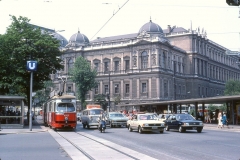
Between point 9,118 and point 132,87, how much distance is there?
4882 centimetres

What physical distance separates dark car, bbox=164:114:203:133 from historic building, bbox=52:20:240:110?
4302 cm

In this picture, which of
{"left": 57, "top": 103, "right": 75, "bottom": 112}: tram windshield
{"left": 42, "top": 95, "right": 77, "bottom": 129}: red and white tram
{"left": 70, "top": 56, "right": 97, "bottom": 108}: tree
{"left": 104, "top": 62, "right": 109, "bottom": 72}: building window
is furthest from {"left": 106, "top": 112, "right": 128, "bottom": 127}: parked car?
{"left": 104, "top": 62, "right": 109, "bottom": 72}: building window

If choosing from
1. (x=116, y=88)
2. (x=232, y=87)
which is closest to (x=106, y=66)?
(x=116, y=88)

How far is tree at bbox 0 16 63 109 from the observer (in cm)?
3475

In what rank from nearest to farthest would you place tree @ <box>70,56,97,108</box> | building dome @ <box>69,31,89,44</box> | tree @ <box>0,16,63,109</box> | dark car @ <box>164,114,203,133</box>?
dark car @ <box>164,114,203,133</box>, tree @ <box>0,16,63,109</box>, tree @ <box>70,56,97,108</box>, building dome @ <box>69,31,89,44</box>

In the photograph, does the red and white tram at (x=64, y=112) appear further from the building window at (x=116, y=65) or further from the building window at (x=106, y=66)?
the building window at (x=106, y=66)

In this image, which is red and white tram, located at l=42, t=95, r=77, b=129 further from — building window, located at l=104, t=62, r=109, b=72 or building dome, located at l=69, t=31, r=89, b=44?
building dome, located at l=69, t=31, r=89, b=44

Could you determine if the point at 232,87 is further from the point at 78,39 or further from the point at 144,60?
the point at 78,39

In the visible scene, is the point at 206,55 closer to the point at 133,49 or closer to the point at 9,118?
the point at 133,49

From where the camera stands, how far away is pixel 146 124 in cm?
2417

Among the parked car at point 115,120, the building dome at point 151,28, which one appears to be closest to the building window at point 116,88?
the building dome at point 151,28

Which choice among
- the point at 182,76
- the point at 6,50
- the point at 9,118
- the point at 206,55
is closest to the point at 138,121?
the point at 9,118

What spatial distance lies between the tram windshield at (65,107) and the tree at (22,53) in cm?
769

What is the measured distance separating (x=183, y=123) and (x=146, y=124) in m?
3.09
